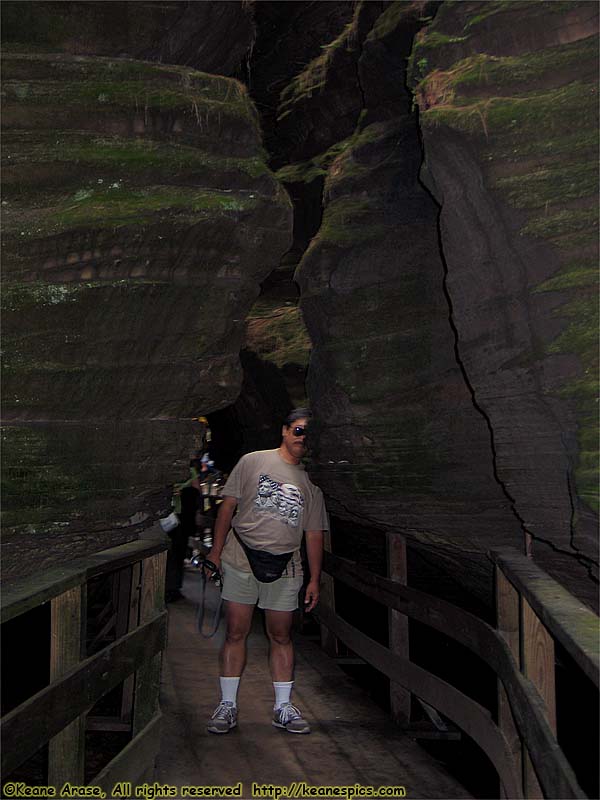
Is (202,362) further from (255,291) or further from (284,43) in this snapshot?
(284,43)

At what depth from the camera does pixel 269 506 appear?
5660 mm

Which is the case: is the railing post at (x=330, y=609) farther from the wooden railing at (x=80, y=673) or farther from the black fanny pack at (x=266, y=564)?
the wooden railing at (x=80, y=673)

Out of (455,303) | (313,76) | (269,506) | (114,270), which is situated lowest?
(269,506)

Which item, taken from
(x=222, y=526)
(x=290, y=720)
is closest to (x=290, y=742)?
(x=290, y=720)

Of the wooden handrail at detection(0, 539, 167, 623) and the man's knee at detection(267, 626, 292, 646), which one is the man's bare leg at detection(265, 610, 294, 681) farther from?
the wooden handrail at detection(0, 539, 167, 623)

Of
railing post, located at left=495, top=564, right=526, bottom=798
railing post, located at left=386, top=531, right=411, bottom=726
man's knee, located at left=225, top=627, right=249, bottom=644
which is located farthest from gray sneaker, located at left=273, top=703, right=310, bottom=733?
railing post, located at left=495, top=564, right=526, bottom=798

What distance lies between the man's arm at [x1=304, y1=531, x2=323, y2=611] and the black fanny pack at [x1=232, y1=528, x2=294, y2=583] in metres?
0.32

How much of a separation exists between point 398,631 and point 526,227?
13.9 ft

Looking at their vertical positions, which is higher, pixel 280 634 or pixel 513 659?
pixel 513 659

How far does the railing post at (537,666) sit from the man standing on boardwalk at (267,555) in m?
2.13

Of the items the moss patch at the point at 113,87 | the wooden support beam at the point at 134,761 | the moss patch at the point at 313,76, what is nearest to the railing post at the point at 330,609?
the wooden support beam at the point at 134,761

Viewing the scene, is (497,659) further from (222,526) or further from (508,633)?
(222,526)

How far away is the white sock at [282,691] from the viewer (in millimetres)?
5773

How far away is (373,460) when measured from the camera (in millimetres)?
7762
